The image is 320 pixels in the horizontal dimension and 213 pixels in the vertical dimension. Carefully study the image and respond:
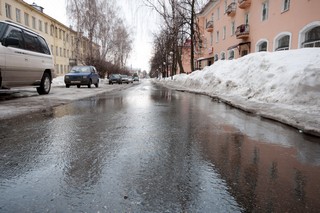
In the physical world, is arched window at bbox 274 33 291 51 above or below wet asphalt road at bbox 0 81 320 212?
above

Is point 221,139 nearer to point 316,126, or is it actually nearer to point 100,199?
point 316,126

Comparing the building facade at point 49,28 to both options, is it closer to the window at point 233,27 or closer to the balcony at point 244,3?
the window at point 233,27

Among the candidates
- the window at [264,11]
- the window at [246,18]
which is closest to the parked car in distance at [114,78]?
the window at [246,18]

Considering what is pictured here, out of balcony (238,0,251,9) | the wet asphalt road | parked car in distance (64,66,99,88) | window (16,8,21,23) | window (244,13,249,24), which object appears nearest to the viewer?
the wet asphalt road

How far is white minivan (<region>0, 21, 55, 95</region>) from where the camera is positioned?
759 cm

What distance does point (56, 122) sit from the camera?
5035mm

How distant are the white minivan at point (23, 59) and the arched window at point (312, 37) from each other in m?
17.1

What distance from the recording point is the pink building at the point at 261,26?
1798 centimetres

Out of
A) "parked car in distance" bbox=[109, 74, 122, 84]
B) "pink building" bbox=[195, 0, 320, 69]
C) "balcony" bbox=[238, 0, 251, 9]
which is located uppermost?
"balcony" bbox=[238, 0, 251, 9]

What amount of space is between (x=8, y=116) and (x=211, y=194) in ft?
16.8

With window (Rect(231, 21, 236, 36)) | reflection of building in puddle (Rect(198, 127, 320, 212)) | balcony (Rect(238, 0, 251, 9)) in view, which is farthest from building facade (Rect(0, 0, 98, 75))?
reflection of building in puddle (Rect(198, 127, 320, 212))

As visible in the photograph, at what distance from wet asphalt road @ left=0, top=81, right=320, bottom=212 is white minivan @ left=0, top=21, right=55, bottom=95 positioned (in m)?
4.11

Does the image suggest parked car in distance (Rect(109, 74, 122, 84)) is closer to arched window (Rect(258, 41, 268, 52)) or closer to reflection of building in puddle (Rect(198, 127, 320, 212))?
arched window (Rect(258, 41, 268, 52))

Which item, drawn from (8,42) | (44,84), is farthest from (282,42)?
(8,42)
